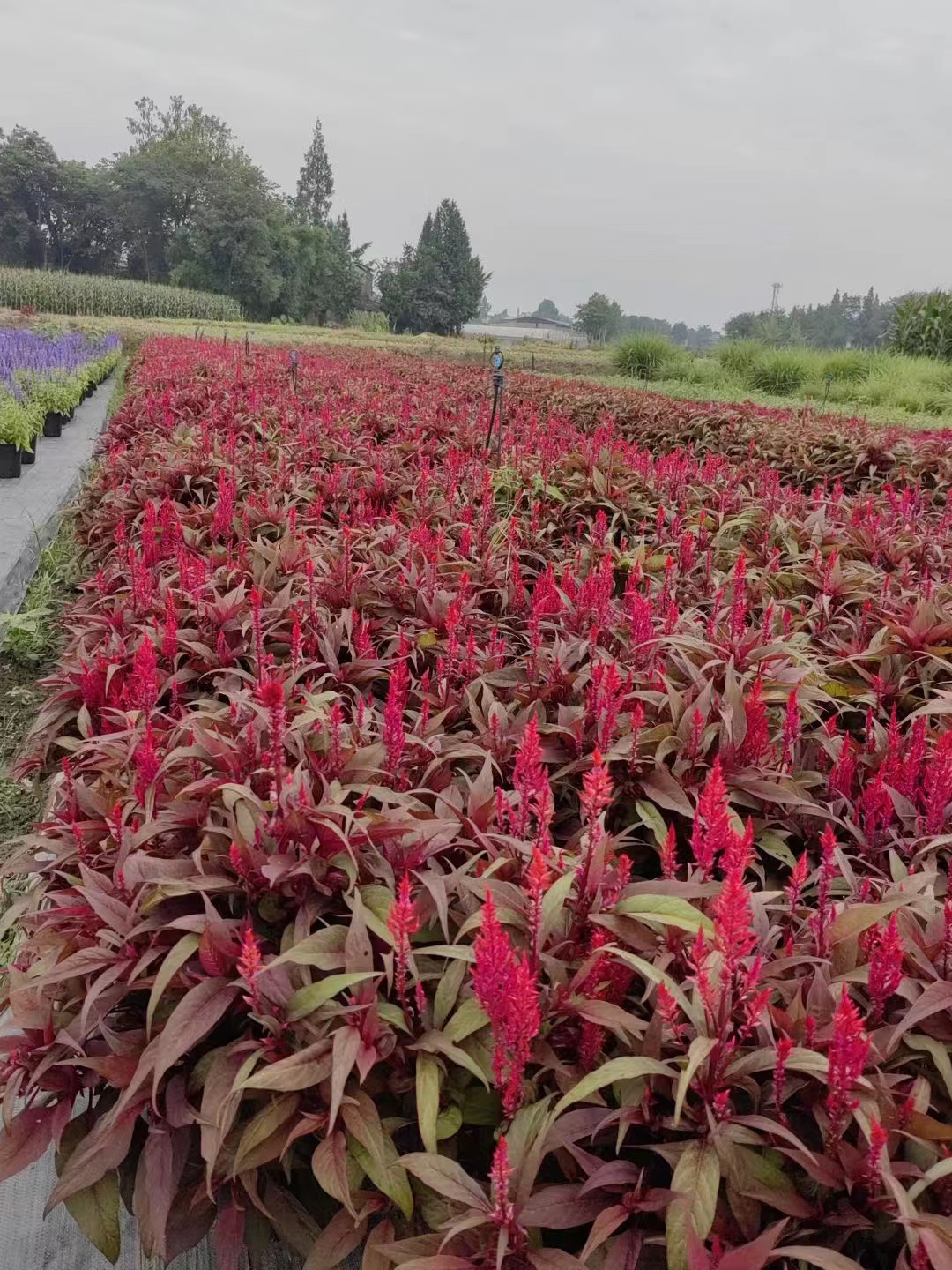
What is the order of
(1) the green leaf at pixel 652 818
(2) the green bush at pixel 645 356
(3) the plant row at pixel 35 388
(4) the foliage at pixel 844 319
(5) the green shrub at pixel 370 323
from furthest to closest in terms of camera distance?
1. (4) the foliage at pixel 844 319
2. (5) the green shrub at pixel 370 323
3. (2) the green bush at pixel 645 356
4. (3) the plant row at pixel 35 388
5. (1) the green leaf at pixel 652 818

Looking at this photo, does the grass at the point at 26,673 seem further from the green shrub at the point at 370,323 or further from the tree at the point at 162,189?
the tree at the point at 162,189

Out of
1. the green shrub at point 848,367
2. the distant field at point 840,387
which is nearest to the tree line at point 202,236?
the distant field at point 840,387

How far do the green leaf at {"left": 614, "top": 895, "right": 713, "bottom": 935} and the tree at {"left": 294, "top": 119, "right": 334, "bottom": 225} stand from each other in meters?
79.0

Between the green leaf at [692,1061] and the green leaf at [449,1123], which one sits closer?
the green leaf at [692,1061]

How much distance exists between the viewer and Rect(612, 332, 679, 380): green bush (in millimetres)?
16812

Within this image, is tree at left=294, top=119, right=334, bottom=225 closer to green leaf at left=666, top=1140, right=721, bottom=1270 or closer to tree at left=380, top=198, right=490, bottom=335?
tree at left=380, top=198, right=490, bottom=335

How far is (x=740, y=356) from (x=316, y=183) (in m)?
67.1

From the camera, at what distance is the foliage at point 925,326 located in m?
16.3

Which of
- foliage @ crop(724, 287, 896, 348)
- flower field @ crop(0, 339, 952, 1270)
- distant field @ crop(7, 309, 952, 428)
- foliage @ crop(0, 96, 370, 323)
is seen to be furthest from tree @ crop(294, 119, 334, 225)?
flower field @ crop(0, 339, 952, 1270)

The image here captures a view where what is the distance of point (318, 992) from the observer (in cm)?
102

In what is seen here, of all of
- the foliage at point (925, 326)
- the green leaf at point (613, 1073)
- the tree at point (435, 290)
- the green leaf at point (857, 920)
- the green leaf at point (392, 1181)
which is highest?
the tree at point (435, 290)

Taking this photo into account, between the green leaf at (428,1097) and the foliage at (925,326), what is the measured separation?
58.0 ft

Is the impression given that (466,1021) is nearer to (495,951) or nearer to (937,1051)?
(495,951)

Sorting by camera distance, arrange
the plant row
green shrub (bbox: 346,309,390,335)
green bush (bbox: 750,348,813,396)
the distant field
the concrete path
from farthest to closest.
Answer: green shrub (bbox: 346,309,390,335) → green bush (bbox: 750,348,813,396) → the distant field → the plant row → the concrete path
